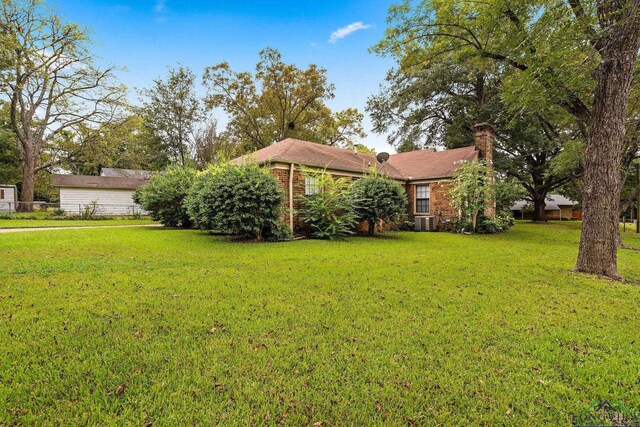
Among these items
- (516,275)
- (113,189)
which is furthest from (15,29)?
(516,275)

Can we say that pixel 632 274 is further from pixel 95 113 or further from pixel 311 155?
pixel 95 113

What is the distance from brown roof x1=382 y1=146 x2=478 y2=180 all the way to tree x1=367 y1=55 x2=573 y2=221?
481cm

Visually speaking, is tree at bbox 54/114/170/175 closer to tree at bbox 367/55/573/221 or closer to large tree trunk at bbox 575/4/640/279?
tree at bbox 367/55/573/221

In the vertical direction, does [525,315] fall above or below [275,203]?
below

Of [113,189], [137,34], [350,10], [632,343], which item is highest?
[350,10]

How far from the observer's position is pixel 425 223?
1556 centimetres

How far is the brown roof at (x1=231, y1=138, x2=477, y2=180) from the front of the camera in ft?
40.2

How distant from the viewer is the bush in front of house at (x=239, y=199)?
31.1ft

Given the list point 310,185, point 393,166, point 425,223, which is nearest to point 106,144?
point 310,185

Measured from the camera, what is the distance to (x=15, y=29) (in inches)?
725

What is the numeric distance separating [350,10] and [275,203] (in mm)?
8534


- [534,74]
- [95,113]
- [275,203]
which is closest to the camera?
[534,74]

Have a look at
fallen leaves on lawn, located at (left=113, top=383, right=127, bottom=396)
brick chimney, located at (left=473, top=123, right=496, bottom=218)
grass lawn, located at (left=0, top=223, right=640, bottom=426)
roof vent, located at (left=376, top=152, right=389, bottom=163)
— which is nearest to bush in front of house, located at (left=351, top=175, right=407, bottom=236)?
roof vent, located at (left=376, top=152, right=389, bottom=163)

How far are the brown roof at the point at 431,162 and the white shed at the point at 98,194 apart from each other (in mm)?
20243
